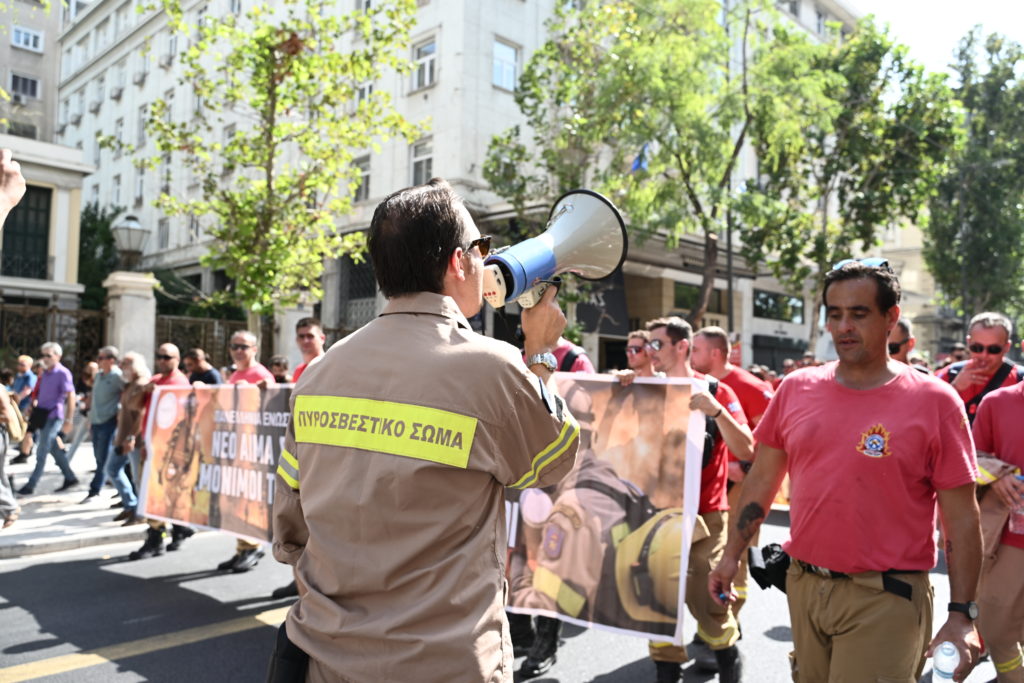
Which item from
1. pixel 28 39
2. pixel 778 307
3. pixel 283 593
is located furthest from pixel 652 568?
pixel 28 39

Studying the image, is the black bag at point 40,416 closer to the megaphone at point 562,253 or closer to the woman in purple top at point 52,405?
the woman in purple top at point 52,405

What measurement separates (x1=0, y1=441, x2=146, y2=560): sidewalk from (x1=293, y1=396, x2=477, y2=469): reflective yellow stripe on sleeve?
688 cm

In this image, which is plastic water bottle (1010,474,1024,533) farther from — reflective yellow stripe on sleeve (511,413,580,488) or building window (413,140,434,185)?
building window (413,140,434,185)

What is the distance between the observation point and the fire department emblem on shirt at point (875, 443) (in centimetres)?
267

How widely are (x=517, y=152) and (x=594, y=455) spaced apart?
12.6 metres

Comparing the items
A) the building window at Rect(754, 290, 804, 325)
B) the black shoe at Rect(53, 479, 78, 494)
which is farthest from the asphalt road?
the building window at Rect(754, 290, 804, 325)

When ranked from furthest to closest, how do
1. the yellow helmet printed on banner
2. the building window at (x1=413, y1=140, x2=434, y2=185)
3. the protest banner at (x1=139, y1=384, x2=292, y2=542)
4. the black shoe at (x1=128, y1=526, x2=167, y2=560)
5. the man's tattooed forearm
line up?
the building window at (x1=413, y1=140, x2=434, y2=185)
the black shoe at (x1=128, y1=526, x2=167, y2=560)
the protest banner at (x1=139, y1=384, x2=292, y2=542)
the yellow helmet printed on banner
the man's tattooed forearm

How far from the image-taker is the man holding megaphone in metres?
1.70

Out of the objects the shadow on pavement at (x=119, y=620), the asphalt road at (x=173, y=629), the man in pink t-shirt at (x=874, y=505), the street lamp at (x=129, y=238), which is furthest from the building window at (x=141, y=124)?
the man in pink t-shirt at (x=874, y=505)

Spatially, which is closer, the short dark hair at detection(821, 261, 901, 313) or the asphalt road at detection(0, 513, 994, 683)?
the short dark hair at detection(821, 261, 901, 313)

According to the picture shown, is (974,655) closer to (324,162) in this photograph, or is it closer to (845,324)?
(845,324)

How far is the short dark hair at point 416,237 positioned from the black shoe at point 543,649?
332cm

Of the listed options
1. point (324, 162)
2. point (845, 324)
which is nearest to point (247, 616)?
point (845, 324)

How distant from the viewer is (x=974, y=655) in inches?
101
